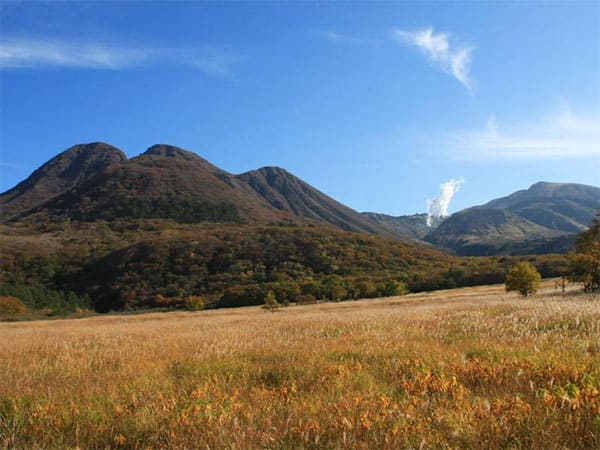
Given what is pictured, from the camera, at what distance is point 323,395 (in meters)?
4.56

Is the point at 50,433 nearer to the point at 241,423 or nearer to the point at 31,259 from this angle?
the point at 241,423

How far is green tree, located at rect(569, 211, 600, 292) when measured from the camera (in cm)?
3491

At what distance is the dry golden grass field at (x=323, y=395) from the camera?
337 cm

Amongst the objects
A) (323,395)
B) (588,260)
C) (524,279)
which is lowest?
(524,279)

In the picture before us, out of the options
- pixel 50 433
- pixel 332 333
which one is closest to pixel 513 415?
pixel 50 433

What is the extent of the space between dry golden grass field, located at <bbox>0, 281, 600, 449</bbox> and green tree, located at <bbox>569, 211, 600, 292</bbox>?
32.9 metres

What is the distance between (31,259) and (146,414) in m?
166

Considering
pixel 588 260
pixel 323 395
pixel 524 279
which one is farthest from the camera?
pixel 524 279

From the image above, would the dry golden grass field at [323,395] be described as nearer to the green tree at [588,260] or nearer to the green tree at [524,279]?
the green tree at [588,260]

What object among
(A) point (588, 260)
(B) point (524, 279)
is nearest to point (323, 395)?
(A) point (588, 260)

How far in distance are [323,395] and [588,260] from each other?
39.1 m

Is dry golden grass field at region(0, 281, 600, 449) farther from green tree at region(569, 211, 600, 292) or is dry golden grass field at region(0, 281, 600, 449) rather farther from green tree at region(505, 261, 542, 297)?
green tree at region(505, 261, 542, 297)

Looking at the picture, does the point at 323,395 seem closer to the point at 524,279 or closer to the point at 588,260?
the point at 588,260

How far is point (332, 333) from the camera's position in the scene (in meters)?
9.91
